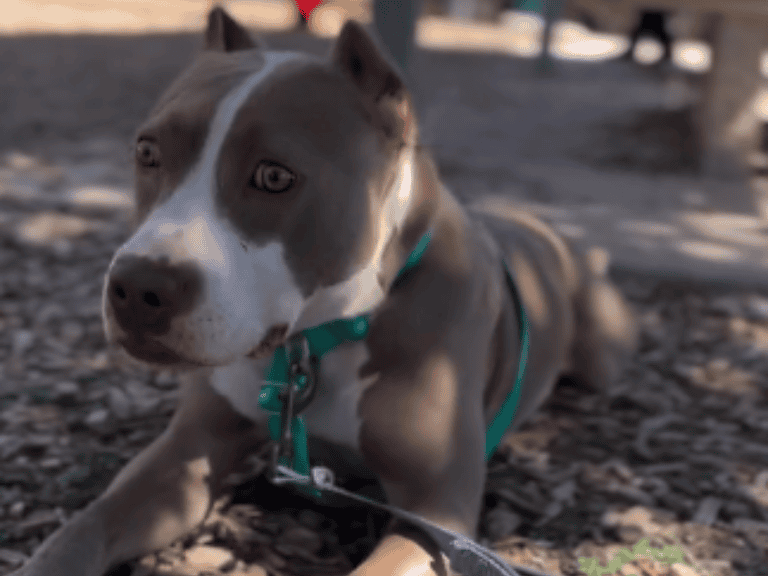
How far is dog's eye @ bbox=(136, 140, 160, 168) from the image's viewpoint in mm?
1901

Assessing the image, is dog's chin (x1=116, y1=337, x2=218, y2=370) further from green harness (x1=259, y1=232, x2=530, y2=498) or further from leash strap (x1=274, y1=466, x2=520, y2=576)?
leash strap (x1=274, y1=466, x2=520, y2=576)

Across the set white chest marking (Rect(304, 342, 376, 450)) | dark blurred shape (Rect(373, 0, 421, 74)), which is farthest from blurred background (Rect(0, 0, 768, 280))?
white chest marking (Rect(304, 342, 376, 450))

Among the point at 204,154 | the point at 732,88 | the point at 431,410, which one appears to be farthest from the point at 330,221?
the point at 732,88

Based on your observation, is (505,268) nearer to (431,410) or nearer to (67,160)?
(431,410)

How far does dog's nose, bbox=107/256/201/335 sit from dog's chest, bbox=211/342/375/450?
0.52 metres

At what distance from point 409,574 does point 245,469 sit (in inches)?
30.7

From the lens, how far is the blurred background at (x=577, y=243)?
2434mm

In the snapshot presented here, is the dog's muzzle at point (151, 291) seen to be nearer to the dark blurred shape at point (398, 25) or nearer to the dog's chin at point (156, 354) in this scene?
the dog's chin at point (156, 354)

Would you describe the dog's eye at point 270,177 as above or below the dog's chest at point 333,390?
above

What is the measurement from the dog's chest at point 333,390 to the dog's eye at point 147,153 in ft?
1.83

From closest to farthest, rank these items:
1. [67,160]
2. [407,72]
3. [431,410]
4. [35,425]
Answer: [431,410]
[35,425]
[407,72]
[67,160]

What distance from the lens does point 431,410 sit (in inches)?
84.7

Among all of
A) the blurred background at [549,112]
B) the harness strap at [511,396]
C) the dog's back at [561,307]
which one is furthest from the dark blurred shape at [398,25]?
the harness strap at [511,396]

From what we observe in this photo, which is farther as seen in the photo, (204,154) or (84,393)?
(84,393)
